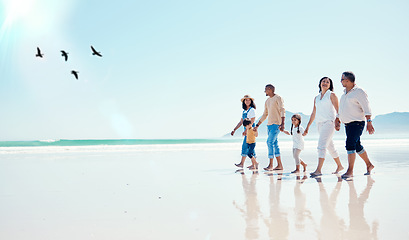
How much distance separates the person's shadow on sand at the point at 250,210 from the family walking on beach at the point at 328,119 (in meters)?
1.94

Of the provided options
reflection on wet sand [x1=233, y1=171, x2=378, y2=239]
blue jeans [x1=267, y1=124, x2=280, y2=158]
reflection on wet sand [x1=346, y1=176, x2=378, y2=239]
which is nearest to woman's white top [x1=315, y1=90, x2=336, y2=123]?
blue jeans [x1=267, y1=124, x2=280, y2=158]

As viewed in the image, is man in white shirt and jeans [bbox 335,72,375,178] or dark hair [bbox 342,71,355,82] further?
dark hair [bbox 342,71,355,82]

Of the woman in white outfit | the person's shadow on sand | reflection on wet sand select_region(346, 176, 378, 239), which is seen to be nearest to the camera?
reflection on wet sand select_region(346, 176, 378, 239)

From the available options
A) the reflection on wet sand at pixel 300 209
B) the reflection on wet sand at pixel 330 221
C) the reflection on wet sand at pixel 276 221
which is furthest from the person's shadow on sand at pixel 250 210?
the reflection on wet sand at pixel 330 221

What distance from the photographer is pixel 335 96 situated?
6.01 meters

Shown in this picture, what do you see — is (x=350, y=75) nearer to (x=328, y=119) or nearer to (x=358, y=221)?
(x=328, y=119)

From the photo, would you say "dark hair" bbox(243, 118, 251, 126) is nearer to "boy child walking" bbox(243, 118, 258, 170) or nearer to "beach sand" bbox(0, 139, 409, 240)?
"boy child walking" bbox(243, 118, 258, 170)

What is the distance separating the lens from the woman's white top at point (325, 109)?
6.02m

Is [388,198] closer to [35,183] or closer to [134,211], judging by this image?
[134,211]

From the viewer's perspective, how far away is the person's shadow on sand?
245 cm

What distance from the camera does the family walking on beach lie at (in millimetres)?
5574

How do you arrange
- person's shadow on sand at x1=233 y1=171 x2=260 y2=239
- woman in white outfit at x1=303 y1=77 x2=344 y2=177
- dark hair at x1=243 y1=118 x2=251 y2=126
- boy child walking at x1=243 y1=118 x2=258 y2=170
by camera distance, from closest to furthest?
person's shadow on sand at x1=233 y1=171 x2=260 y2=239, woman in white outfit at x1=303 y1=77 x2=344 y2=177, boy child walking at x1=243 y1=118 x2=258 y2=170, dark hair at x1=243 y1=118 x2=251 y2=126

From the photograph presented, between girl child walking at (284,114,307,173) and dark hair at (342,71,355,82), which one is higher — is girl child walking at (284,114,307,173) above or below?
below

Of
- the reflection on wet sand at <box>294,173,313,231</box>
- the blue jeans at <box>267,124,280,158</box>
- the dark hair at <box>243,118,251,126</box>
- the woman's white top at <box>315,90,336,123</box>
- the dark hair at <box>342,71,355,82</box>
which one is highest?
the dark hair at <box>342,71,355,82</box>
